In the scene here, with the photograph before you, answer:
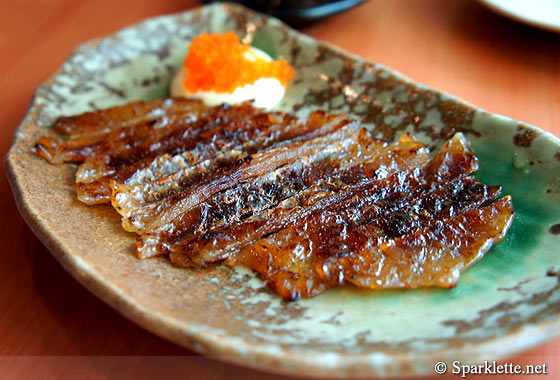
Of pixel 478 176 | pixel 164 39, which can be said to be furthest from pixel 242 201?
pixel 164 39

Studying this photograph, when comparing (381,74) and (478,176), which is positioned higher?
(381,74)

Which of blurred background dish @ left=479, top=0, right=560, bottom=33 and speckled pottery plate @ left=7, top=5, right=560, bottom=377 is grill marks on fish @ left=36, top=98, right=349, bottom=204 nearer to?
speckled pottery plate @ left=7, top=5, right=560, bottom=377

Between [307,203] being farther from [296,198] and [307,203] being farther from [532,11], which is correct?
[532,11]

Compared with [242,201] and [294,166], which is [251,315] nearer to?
[242,201]

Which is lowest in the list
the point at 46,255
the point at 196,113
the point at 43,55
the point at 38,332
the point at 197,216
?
the point at 38,332

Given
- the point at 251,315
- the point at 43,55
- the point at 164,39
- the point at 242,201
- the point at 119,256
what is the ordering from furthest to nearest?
the point at 43,55 < the point at 164,39 < the point at 242,201 < the point at 119,256 < the point at 251,315

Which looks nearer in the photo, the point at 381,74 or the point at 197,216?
the point at 197,216

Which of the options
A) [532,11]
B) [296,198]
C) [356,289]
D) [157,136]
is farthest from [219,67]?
[532,11]
